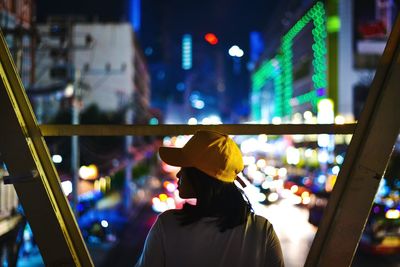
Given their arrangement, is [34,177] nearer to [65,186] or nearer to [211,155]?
[211,155]

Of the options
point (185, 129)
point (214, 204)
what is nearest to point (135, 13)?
point (185, 129)

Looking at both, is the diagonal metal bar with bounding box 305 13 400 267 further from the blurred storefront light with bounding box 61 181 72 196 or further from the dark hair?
the blurred storefront light with bounding box 61 181 72 196

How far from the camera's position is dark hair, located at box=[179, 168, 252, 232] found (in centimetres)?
188

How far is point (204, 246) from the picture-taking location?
6.10 feet

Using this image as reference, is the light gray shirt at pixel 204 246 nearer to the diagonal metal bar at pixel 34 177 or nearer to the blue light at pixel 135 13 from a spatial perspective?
the diagonal metal bar at pixel 34 177

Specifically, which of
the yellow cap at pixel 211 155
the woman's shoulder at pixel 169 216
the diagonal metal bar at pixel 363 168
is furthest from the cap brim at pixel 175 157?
the diagonal metal bar at pixel 363 168

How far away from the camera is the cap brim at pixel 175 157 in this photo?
192cm

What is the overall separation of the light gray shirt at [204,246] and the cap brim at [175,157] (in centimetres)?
22

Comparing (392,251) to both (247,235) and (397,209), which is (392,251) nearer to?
(397,209)

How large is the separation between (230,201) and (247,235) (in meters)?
0.17

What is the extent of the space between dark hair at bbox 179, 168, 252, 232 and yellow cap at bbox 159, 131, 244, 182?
0.16ft

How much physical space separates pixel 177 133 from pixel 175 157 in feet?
0.51

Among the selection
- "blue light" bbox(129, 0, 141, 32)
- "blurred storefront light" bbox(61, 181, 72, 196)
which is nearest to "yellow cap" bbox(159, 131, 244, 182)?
"blurred storefront light" bbox(61, 181, 72, 196)

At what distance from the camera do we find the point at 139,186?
1299 inches
